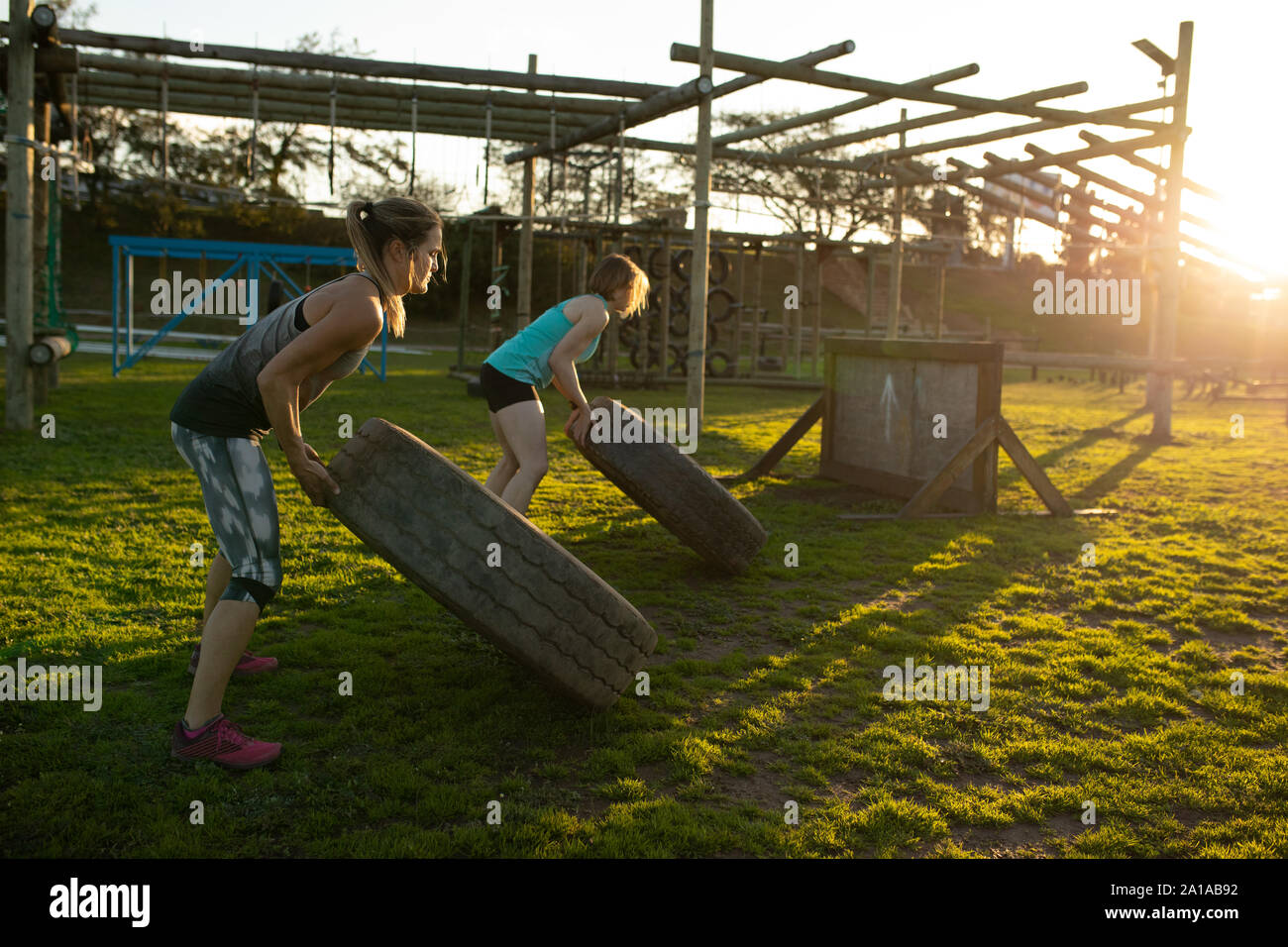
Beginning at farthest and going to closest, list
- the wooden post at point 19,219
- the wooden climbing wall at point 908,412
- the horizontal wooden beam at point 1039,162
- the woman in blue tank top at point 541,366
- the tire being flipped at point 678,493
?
the horizontal wooden beam at point 1039,162
the wooden post at point 19,219
the wooden climbing wall at point 908,412
the tire being flipped at point 678,493
the woman in blue tank top at point 541,366

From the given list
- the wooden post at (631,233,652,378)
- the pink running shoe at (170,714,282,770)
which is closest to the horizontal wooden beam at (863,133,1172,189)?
the wooden post at (631,233,652,378)

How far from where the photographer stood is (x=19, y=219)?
10.8 metres

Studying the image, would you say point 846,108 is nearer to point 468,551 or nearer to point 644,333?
point 644,333

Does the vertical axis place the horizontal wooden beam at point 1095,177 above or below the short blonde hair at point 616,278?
above

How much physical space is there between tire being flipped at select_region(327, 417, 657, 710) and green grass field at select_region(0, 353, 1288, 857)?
0.40 metres

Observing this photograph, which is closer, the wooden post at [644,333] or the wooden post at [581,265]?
the wooden post at [644,333]

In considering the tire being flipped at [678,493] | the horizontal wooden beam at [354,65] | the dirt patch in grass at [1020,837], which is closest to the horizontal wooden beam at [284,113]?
the horizontal wooden beam at [354,65]

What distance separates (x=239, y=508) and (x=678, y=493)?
3.19 m

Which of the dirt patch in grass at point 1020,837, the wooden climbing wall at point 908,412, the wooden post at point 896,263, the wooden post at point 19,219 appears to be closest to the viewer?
the dirt patch in grass at point 1020,837

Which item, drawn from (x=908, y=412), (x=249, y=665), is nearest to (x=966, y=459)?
(x=908, y=412)

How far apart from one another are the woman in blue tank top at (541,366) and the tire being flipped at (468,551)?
1998 mm

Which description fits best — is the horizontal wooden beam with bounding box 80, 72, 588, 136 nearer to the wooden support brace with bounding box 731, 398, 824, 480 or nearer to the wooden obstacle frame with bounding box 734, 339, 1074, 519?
the wooden support brace with bounding box 731, 398, 824, 480

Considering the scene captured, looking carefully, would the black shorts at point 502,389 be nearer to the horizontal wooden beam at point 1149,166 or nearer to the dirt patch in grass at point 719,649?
the dirt patch in grass at point 719,649

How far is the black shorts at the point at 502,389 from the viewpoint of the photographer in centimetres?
607
